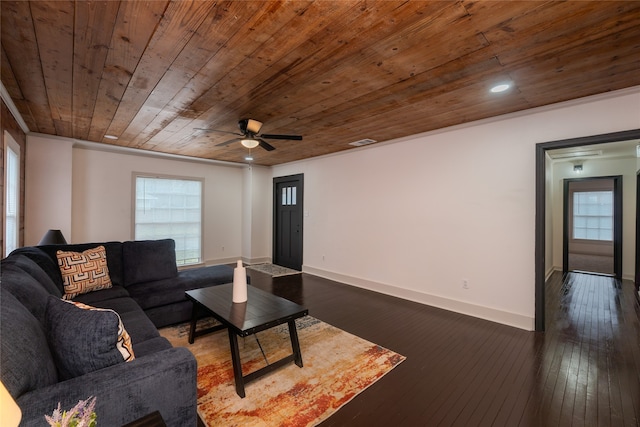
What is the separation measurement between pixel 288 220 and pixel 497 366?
513 centimetres

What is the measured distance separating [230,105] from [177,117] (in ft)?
2.94

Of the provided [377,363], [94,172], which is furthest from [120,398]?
[94,172]

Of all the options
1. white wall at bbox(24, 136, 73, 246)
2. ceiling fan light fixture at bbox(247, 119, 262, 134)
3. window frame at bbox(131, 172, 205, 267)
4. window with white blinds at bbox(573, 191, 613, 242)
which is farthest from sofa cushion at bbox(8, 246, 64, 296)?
window with white blinds at bbox(573, 191, 613, 242)

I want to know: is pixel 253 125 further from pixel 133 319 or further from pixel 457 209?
pixel 457 209

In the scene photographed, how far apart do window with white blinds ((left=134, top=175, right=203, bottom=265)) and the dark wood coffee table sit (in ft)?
12.3

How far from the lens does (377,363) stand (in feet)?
8.19

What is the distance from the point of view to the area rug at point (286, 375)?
1.89 metres

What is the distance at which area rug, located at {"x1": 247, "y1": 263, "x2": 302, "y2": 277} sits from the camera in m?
6.04

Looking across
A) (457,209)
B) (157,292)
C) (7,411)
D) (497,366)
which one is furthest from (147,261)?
(457,209)

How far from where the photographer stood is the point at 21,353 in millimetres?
1122

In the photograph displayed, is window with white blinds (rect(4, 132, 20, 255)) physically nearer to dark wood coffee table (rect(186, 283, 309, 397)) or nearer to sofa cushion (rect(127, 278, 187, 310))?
sofa cushion (rect(127, 278, 187, 310))

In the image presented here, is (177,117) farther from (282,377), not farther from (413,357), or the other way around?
(413,357)

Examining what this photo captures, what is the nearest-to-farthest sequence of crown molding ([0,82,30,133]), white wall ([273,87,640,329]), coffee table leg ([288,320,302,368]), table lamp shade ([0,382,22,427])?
table lamp shade ([0,382,22,427])
coffee table leg ([288,320,302,368])
crown molding ([0,82,30,133])
white wall ([273,87,640,329])

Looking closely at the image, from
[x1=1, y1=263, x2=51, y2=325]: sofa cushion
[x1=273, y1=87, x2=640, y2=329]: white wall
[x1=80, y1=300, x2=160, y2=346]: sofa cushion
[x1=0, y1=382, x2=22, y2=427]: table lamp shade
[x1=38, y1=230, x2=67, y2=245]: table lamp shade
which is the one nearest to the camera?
[x1=0, y1=382, x2=22, y2=427]: table lamp shade
